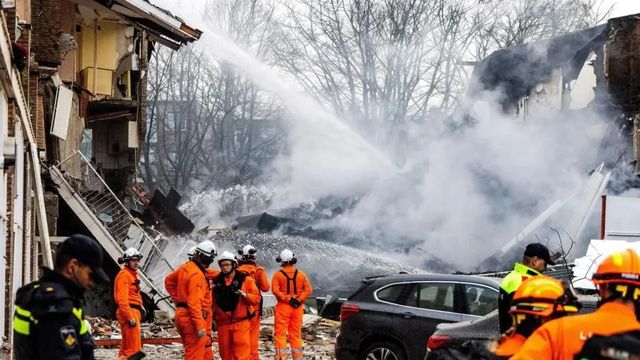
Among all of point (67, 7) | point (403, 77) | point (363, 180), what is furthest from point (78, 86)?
point (403, 77)

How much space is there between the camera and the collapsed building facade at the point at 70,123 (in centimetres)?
1140

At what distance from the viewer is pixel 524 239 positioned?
71.4ft

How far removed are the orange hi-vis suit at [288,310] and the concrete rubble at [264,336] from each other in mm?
1312

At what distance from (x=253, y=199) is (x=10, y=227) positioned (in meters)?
27.1

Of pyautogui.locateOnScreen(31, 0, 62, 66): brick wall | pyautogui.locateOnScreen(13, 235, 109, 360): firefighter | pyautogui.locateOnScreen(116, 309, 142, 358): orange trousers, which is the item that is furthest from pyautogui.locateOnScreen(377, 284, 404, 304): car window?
pyautogui.locateOnScreen(31, 0, 62, 66): brick wall

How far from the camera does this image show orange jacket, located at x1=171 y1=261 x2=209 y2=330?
1029cm

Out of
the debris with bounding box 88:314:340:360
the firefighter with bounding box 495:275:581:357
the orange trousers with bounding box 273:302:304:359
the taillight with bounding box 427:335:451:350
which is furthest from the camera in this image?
the debris with bounding box 88:314:340:360

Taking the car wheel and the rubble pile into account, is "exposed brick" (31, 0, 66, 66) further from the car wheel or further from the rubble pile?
the car wheel

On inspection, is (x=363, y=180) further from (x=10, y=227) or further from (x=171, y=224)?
(x=10, y=227)

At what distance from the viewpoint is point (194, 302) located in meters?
10.3

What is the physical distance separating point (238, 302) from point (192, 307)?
789mm

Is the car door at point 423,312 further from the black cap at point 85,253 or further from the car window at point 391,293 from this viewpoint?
the black cap at point 85,253

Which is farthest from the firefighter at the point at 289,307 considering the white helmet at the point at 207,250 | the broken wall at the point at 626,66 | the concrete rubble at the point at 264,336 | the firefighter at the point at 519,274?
the broken wall at the point at 626,66

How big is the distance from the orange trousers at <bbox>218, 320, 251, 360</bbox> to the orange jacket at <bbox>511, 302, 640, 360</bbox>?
7.36m
